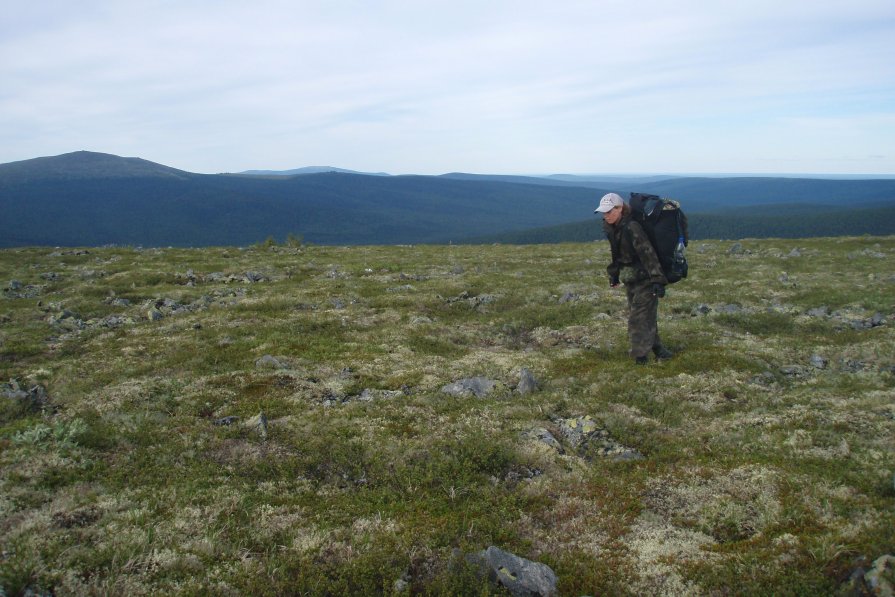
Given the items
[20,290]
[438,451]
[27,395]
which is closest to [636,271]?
[438,451]

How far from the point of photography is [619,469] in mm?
9445

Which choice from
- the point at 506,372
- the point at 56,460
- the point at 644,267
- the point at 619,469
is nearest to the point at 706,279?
the point at 644,267

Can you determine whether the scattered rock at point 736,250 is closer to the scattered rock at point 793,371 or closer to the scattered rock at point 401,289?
the scattered rock at point 401,289

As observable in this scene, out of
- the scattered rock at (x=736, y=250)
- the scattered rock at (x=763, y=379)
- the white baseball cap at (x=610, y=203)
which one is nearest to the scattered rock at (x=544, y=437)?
the scattered rock at (x=763, y=379)

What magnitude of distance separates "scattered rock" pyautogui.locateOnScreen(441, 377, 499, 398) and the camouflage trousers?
4.47 meters

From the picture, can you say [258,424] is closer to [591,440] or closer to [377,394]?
[377,394]

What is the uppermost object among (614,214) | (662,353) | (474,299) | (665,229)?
(614,214)

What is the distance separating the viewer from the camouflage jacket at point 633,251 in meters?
13.9

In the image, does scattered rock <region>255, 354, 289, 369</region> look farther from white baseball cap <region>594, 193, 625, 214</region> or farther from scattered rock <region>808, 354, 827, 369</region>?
scattered rock <region>808, 354, 827, 369</region>

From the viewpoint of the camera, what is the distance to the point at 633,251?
1446cm

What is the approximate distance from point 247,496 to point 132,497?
70.1 inches

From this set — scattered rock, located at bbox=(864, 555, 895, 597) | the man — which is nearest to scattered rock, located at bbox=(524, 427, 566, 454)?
scattered rock, located at bbox=(864, 555, 895, 597)

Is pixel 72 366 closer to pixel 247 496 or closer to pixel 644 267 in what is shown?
pixel 247 496

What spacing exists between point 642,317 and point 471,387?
5.36 m
